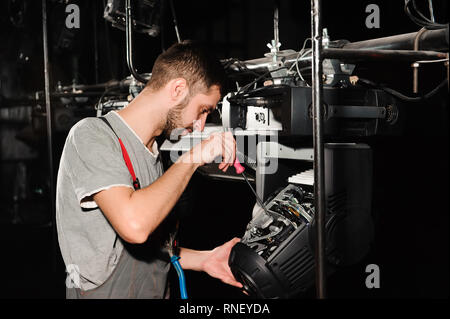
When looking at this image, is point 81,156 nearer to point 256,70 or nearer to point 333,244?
point 333,244

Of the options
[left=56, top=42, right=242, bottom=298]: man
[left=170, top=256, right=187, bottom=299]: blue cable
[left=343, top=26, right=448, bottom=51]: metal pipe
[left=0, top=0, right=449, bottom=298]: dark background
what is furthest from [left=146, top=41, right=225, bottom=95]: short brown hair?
[left=0, top=0, right=449, bottom=298]: dark background

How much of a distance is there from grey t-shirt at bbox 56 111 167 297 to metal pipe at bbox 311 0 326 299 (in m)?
0.51

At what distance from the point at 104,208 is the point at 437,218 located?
4.75ft

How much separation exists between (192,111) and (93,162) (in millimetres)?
390

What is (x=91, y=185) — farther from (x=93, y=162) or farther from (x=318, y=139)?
(x=318, y=139)

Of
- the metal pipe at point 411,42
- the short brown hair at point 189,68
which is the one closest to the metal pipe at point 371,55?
the metal pipe at point 411,42

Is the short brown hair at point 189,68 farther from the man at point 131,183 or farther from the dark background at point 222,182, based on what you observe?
the dark background at point 222,182

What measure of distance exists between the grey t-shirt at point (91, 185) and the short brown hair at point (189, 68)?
20 centimetres

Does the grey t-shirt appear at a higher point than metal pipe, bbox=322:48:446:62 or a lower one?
lower

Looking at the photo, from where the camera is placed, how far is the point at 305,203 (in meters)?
1.25

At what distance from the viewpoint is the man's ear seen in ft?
4.41

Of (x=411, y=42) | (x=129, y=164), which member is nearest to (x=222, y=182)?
(x=129, y=164)

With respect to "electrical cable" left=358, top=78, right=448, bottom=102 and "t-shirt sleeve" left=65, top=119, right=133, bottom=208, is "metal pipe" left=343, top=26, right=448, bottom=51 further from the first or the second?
"t-shirt sleeve" left=65, top=119, right=133, bottom=208

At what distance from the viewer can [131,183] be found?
→ 1.14 m
